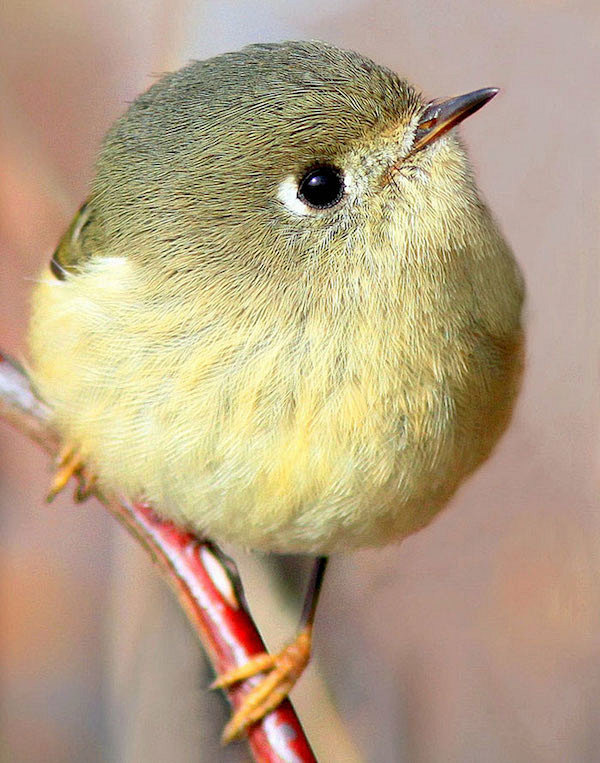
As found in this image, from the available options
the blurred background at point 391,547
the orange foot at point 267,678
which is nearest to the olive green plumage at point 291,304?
the orange foot at point 267,678

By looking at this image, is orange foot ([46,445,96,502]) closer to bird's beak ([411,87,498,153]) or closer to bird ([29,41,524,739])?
bird ([29,41,524,739])

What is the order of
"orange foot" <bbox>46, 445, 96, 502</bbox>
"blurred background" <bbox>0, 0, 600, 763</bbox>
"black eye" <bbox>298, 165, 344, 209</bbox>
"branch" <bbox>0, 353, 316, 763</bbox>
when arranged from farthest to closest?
1. "blurred background" <bbox>0, 0, 600, 763</bbox>
2. "orange foot" <bbox>46, 445, 96, 502</bbox>
3. "branch" <bbox>0, 353, 316, 763</bbox>
4. "black eye" <bbox>298, 165, 344, 209</bbox>

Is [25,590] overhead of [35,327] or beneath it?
beneath

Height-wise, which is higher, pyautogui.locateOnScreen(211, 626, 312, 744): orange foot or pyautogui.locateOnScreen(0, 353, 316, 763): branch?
pyautogui.locateOnScreen(0, 353, 316, 763): branch

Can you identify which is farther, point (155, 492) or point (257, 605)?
point (257, 605)

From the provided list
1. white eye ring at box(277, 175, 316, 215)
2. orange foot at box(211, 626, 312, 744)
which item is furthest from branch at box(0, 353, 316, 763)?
white eye ring at box(277, 175, 316, 215)

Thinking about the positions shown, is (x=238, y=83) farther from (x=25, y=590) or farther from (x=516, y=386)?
(x=25, y=590)

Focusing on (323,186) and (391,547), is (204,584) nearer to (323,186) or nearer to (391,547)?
(323,186)

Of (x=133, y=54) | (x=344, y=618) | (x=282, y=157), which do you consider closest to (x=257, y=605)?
(x=344, y=618)

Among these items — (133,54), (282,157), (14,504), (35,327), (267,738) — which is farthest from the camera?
(14,504)
